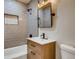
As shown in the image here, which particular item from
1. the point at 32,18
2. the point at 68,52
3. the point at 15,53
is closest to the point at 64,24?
the point at 68,52

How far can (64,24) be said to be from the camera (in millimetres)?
1758

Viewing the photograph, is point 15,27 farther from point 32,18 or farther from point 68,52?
point 68,52

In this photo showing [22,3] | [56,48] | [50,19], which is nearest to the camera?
[56,48]

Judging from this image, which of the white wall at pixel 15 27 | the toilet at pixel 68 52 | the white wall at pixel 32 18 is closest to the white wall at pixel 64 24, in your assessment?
the toilet at pixel 68 52

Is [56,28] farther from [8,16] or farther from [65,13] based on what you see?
[8,16]

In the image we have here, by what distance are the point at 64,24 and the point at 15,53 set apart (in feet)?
6.98

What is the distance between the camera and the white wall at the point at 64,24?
1584mm

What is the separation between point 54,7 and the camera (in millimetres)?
2045

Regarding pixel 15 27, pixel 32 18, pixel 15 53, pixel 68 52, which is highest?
pixel 32 18

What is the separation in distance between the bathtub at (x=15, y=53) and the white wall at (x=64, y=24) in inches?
51.6

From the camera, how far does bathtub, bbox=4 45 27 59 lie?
268 cm

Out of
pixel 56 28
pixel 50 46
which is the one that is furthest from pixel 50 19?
pixel 50 46

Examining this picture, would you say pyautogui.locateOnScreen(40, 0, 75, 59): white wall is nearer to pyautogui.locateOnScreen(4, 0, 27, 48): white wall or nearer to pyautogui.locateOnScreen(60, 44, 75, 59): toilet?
pyautogui.locateOnScreen(60, 44, 75, 59): toilet

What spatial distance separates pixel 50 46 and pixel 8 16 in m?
2.14
